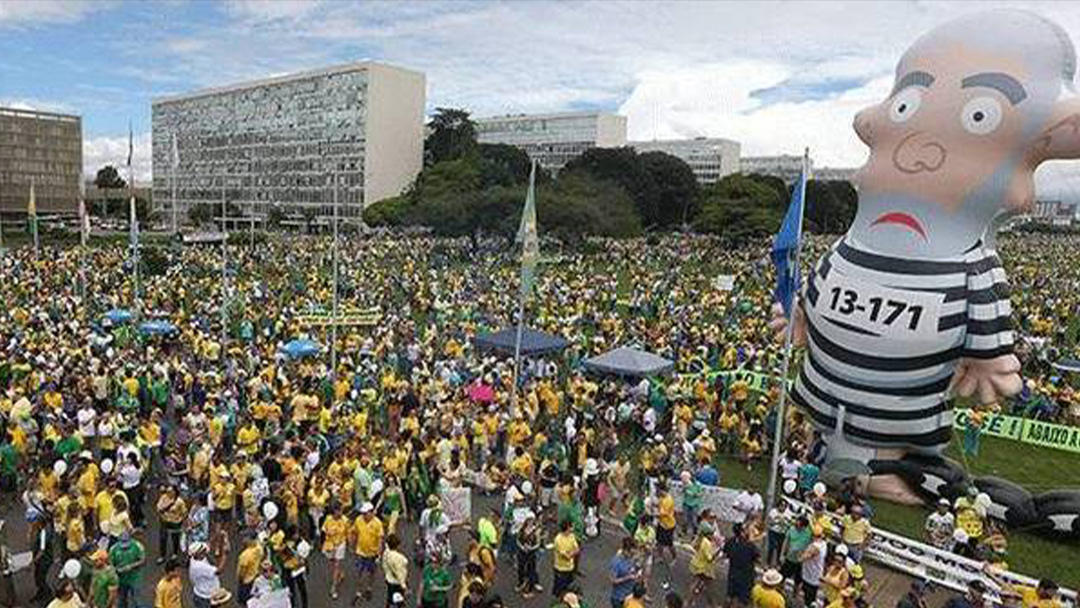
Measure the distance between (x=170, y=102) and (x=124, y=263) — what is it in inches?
4527

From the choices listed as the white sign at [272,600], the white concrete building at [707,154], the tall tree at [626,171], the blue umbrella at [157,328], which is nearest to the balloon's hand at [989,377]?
the white sign at [272,600]

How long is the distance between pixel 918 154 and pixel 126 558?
39.6ft

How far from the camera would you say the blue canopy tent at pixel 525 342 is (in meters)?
20.8

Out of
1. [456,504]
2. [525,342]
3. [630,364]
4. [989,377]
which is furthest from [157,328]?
[989,377]

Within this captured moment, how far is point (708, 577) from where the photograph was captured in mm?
10305

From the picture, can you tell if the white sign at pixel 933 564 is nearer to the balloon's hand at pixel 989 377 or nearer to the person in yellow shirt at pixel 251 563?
the balloon's hand at pixel 989 377

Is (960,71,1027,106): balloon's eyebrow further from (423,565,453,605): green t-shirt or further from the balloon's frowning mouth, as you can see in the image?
(423,565,453,605): green t-shirt

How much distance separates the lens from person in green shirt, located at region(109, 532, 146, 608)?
28.8ft

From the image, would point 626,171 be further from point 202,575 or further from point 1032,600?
point 202,575

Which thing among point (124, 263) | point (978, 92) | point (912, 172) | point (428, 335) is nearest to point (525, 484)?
point (912, 172)

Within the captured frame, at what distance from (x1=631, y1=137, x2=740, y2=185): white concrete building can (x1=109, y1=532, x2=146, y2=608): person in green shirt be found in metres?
160

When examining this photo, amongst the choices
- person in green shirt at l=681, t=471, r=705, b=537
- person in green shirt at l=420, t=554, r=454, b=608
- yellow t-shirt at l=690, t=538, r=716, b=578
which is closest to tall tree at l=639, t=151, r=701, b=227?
person in green shirt at l=681, t=471, r=705, b=537

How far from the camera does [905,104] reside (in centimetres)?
1334

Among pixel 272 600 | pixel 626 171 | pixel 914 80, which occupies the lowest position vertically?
pixel 272 600
